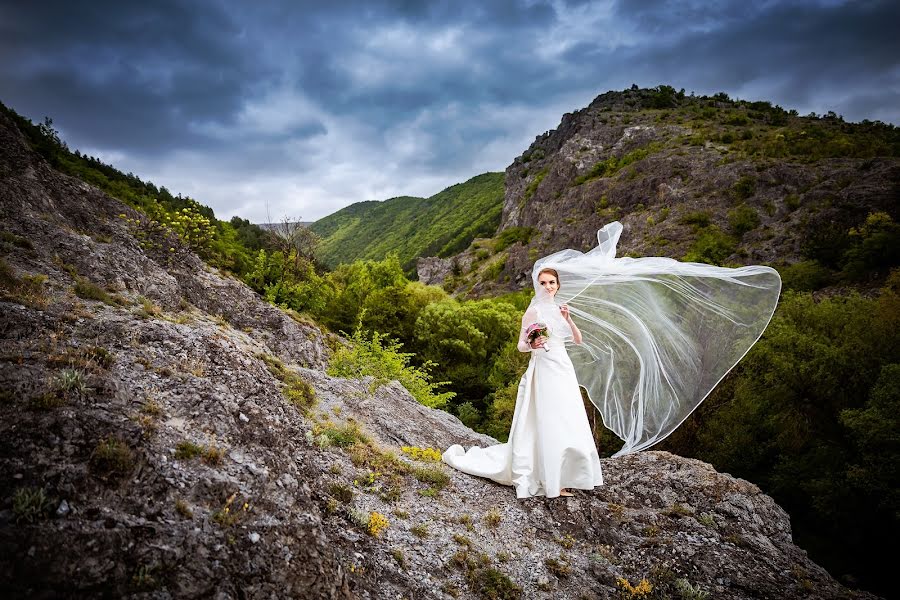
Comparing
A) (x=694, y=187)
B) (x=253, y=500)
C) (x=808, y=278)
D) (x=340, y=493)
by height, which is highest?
(x=694, y=187)

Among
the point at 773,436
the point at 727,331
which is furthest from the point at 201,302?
the point at 773,436

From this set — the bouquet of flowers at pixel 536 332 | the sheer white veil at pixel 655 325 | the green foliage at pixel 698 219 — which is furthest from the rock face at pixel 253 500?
the green foliage at pixel 698 219

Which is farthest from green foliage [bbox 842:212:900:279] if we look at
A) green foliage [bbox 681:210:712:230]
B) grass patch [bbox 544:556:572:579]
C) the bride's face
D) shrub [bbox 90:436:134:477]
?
shrub [bbox 90:436:134:477]

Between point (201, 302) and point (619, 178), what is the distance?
63155mm

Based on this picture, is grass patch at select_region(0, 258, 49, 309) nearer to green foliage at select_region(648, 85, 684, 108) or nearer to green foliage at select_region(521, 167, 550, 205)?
green foliage at select_region(521, 167, 550, 205)

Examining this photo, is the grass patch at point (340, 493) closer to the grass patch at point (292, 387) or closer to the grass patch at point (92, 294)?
the grass patch at point (292, 387)

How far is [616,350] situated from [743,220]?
45.9m

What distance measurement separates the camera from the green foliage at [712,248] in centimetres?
3922

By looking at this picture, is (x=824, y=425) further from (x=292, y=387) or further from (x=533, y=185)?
(x=533, y=185)

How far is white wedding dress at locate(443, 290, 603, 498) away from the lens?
6367 millimetres

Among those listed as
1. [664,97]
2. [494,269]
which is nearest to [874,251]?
[494,269]

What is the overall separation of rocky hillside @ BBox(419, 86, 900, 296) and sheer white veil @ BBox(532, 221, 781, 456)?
111 ft

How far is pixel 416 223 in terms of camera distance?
152 meters

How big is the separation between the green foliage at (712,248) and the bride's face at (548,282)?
3772 cm
